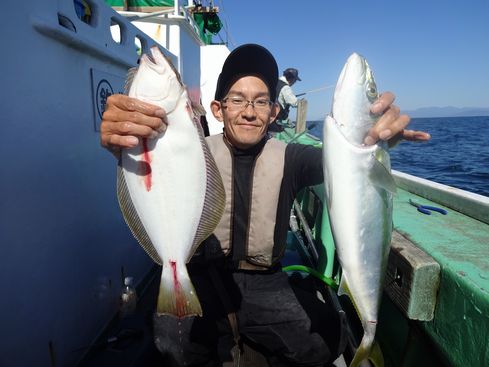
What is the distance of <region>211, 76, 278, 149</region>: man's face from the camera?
2.42 metres

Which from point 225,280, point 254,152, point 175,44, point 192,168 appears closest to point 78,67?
point 254,152

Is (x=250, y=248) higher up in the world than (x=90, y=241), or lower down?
higher up

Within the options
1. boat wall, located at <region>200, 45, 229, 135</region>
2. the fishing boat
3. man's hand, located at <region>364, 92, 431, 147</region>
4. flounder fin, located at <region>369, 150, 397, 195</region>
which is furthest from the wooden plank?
boat wall, located at <region>200, 45, 229, 135</region>

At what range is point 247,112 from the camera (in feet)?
7.89

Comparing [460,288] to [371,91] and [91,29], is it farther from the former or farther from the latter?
[91,29]

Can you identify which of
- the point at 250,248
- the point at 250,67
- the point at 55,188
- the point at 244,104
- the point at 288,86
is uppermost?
the point at 288,86

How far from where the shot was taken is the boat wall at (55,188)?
206 centimetres

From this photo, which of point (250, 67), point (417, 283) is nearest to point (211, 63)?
point (250, 67)

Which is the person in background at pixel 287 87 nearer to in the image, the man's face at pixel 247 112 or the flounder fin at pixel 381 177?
the man's face at pixel 247 112

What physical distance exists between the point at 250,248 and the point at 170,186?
1.03 meters

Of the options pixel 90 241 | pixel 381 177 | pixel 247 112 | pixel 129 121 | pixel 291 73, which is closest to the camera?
pixel 129 121

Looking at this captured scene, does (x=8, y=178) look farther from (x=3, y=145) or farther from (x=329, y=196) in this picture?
(x=329, y=196)

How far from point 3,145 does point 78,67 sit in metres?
1.14

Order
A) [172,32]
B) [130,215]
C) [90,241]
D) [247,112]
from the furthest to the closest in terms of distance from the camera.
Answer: [172,32] → [90,241] → [247,112] → [130,215]
